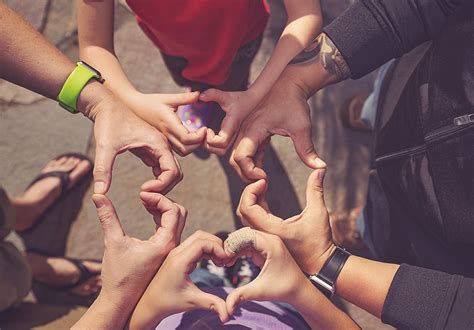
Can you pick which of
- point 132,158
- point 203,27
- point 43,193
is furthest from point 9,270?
point 203,27

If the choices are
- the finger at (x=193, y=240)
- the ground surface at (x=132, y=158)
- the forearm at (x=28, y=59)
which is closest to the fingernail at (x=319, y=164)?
the finger at (x=193, y=240)

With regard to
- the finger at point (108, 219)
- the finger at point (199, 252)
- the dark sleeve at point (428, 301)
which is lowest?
the dark sleeve at point (428, 301)

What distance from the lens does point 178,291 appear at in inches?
38.3

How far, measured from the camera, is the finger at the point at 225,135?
4.09ft

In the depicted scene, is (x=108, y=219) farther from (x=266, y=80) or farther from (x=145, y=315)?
(x=266, y=80)

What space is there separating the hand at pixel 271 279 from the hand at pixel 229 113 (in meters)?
0.33

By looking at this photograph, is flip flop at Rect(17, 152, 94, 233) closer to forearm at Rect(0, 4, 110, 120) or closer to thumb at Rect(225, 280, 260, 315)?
forearm at Rect(0, 4, 110, 120)

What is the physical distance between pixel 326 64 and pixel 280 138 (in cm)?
86

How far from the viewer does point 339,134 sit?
2146mm

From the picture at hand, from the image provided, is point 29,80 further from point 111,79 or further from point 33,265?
point 33,265

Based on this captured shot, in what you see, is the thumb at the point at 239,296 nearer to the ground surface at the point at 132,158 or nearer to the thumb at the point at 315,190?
the thumb at the point at 315,190

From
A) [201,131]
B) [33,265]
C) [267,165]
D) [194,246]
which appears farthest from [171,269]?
[33,265]

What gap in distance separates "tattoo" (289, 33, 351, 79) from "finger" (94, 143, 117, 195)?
62 centimetres

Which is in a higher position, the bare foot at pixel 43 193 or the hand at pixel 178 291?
the hand at pixel 178 291
